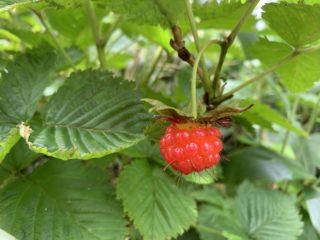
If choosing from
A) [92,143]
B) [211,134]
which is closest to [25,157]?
[92,143]

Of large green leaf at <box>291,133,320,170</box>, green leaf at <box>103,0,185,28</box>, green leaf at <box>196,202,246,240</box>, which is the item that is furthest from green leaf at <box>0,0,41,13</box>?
large green leaf at <box>291,133,320,170</box>

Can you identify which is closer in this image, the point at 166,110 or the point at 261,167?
the point at 166,110

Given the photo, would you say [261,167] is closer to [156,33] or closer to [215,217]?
[215,217]

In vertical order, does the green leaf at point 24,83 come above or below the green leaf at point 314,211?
above

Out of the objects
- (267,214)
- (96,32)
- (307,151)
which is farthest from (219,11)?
(307,151)

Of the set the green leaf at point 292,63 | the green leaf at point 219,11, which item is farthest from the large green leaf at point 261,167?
the green leaf at point 219,11

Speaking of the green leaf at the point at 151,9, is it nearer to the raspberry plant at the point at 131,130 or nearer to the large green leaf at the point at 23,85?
the raspberry plant at the point at 131,130

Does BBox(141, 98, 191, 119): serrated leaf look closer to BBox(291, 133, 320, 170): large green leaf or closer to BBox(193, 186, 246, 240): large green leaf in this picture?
BBox(193, 186, 246, 240): large green leaf
